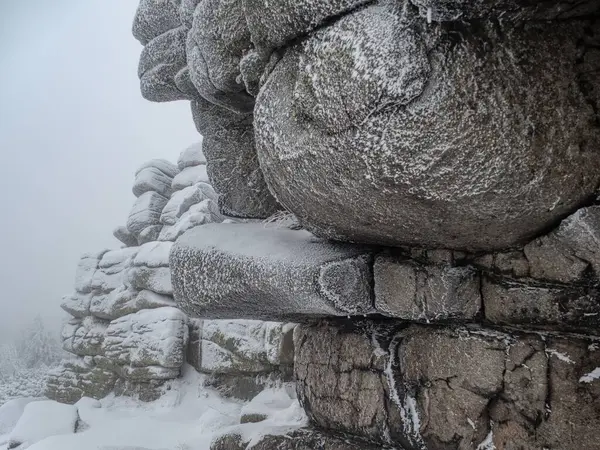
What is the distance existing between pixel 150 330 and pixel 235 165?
7334 millimetres

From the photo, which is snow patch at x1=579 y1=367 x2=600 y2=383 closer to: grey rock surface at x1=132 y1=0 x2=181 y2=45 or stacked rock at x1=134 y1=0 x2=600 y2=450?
stacked rock at x1=134 y1=0 x2=600 y2=450

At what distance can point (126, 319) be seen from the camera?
36.7 ft

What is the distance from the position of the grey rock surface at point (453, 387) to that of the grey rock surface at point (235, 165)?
5.22ft

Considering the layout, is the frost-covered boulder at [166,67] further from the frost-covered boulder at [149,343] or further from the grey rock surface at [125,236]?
the grey rock surface at [125,236]

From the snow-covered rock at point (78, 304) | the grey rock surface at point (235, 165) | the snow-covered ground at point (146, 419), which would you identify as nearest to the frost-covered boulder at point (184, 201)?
the snow-covered rock at point (78, 304)

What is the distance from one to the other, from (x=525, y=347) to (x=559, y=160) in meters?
1.11

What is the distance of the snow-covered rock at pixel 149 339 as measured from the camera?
32.4 ft

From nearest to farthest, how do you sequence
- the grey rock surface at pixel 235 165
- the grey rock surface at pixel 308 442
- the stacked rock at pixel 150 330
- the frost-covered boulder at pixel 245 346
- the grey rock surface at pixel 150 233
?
the grey rock surface at pixel 308 442 < the grey rock surface at pixel 235 165 < the frost-covered boulder at pixel 245 346 < the stacked rock at pixel 150 330 < the grey rock surface at pixel 150 233

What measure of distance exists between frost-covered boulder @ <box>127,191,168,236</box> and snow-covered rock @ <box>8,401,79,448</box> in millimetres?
7036

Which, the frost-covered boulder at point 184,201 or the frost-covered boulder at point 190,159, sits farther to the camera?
the frost-covered boulder at point 190,159

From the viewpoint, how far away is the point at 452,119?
192 centimetres

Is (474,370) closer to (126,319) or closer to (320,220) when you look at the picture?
(320,220)

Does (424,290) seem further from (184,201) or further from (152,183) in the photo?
(152,183)

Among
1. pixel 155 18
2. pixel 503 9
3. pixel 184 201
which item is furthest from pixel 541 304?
pixel 184 201
